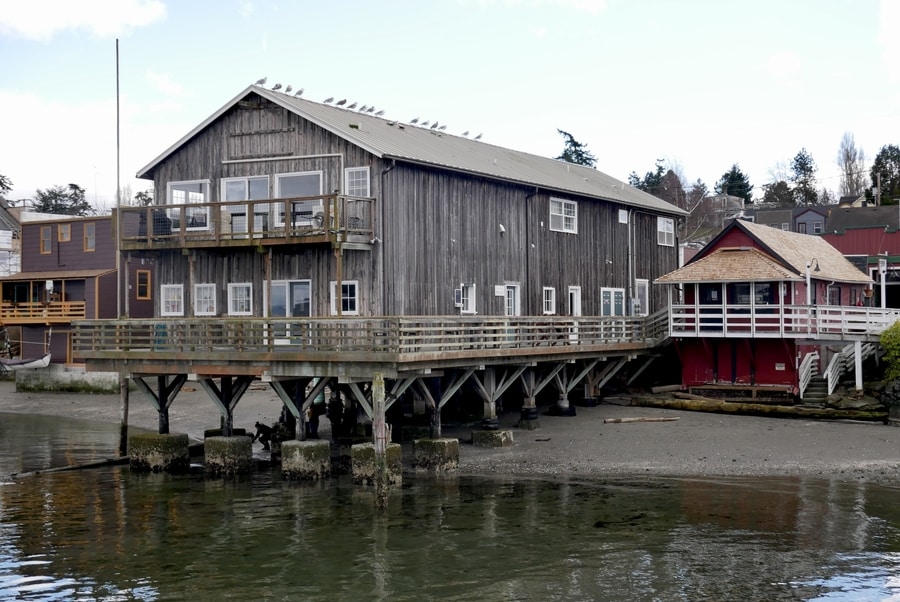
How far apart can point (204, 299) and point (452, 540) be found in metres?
14.7

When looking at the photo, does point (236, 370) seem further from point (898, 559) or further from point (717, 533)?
point (898, 559)

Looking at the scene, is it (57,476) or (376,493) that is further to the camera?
(57,476)

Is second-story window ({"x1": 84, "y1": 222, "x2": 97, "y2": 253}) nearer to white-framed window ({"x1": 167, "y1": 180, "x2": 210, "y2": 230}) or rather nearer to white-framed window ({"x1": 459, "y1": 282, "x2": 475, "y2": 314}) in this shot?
white-framed window ({"x1": 167, "y1": 180, "x2": 210, "y2": 230})

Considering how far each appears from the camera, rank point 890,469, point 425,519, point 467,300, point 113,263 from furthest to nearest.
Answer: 1. point 113,263
2. point 467,300
3. point 890,469
4. point 425,519

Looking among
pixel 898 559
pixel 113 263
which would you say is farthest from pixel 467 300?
pixel 113 263

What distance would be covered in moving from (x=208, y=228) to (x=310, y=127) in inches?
168

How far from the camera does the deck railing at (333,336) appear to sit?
80.3 feet

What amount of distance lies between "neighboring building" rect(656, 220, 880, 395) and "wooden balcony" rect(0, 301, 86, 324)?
96.1ft

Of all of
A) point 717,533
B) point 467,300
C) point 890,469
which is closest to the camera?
point 717,533

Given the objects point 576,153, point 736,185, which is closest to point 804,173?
point 736,185

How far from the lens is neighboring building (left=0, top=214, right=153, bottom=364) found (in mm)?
50938

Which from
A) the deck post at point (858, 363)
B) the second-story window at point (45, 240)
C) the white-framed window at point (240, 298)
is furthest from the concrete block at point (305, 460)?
the second-story window at point (45, 240)

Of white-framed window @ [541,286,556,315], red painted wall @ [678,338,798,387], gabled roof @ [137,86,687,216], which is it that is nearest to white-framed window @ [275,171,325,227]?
gabled roof @ [137,86,687,216]

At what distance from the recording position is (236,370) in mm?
25891
